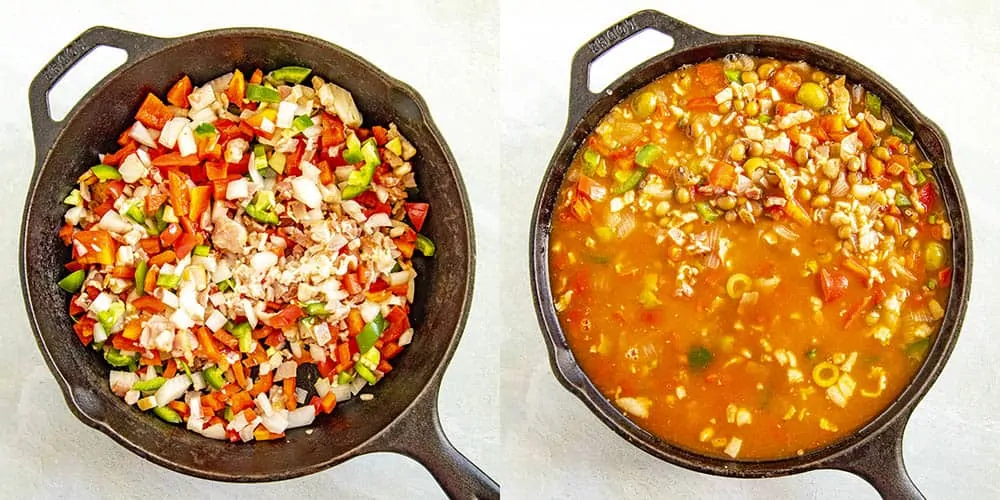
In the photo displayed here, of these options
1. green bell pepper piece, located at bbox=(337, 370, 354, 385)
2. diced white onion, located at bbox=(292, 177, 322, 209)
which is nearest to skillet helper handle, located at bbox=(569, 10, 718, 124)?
diced white onion, located at bbox=(292, 177, 322, 209)

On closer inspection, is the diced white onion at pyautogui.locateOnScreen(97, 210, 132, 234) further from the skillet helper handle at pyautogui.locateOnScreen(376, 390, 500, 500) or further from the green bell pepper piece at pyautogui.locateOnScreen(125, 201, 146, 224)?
the skillet helper handle at pyautogui.locateOnScreen(376, 390, 500, 500)

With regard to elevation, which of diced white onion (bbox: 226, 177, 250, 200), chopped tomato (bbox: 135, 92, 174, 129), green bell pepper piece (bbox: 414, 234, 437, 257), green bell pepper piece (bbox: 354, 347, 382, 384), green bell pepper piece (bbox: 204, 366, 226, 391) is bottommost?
green bell pepper piece (bbox: 204, 366, 226, 391)

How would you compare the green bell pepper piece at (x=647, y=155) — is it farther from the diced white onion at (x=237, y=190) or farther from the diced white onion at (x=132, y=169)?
the diced white onion at (x=132, y=169)

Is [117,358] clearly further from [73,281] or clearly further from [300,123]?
[300,123]

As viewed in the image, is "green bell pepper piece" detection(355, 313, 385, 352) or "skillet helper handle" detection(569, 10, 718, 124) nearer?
"skillet helper handle" detection(569, 10, 718, 124)

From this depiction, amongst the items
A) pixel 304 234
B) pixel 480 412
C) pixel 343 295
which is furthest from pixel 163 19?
pixel 480 412

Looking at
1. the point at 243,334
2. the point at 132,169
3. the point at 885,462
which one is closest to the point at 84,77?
the point at 132,169

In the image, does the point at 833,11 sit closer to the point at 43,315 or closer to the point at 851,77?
the point at 851,77

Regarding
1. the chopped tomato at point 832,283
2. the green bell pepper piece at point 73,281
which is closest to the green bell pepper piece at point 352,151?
the green bell pepper piece at point 73,281
